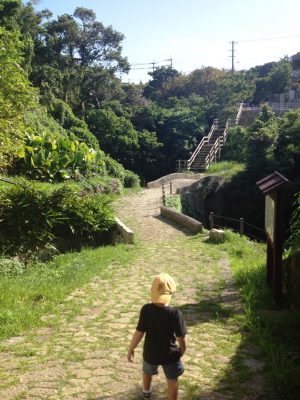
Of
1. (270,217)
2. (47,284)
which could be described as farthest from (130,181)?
(270,217)

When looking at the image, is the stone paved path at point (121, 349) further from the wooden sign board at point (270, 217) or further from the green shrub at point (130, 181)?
the green shrub at point (130, 181)

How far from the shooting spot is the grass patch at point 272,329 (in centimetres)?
426

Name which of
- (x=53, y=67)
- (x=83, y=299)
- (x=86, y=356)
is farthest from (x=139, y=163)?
(x=86, y=356)

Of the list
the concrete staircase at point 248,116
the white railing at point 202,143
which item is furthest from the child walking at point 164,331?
the concrete staircase at point 248,116

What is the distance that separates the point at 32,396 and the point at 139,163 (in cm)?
3050

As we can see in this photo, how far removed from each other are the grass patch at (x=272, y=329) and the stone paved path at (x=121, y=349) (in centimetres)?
17

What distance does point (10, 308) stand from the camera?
633cm

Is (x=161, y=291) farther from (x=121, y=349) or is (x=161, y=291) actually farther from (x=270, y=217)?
(x=270, y=217)

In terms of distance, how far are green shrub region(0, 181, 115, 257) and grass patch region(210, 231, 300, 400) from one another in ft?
14.8

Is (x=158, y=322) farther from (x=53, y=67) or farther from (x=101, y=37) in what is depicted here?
(x=101, y=37)

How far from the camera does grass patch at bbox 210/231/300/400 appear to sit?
14.0 ft

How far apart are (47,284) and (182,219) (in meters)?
8.19

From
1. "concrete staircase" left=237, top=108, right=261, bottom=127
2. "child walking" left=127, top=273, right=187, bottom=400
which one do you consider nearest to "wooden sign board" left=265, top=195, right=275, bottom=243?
"child walking" left=127, top=273, right=187, bottom=400

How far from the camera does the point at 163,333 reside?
3.63 m
